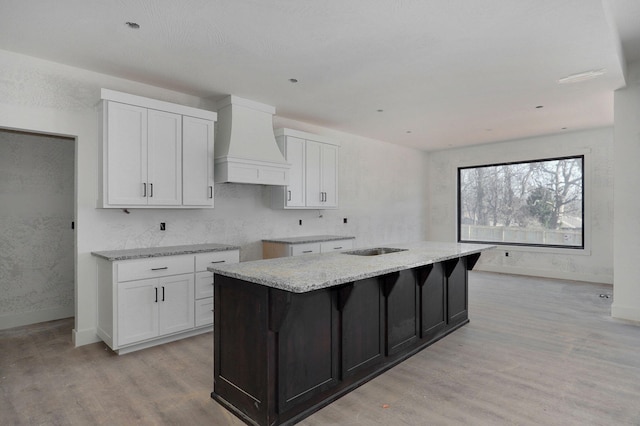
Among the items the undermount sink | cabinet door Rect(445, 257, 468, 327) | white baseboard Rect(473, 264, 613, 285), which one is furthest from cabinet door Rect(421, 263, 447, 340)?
white baseboard Rect(473, 264, 613, 285)

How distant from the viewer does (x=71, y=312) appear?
14.5 feet

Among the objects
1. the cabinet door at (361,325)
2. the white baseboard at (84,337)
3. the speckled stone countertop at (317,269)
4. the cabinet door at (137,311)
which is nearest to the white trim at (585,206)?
the speckled stone countertop at (317,269)

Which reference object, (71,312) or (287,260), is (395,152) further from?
(71,312)

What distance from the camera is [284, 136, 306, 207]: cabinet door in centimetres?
500

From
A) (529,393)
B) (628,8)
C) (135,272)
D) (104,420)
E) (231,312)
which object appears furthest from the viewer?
(135,272)

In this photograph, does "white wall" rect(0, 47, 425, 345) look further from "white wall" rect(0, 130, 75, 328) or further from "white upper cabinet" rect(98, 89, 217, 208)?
"white wall" rect(0, 130, 75, 328)

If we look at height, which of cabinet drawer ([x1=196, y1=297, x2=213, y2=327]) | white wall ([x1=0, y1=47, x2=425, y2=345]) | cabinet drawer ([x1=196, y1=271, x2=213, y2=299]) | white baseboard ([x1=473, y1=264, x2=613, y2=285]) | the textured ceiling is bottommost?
white baseboard ([x1=473, y1=264, x2=613, y2=285])

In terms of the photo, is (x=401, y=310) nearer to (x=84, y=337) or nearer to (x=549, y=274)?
(x=84, y=337)

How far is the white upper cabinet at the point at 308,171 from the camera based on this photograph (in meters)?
5.01

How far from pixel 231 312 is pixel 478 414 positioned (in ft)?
5.51

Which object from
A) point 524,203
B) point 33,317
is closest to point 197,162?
point 33,317

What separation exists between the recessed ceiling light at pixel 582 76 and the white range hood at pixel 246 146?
322 cm

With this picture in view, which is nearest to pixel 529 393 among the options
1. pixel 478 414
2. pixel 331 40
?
pixel 478 414

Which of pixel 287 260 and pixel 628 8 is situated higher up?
pixel 628 8
